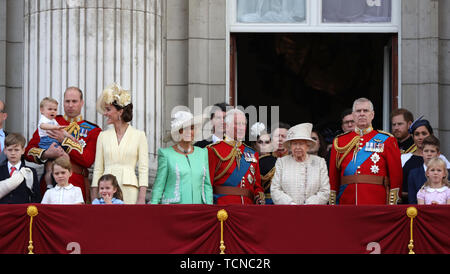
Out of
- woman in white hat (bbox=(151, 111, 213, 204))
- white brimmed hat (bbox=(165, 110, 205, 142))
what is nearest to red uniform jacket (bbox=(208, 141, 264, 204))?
woman in white hat (bbox=(151, 111, 213, 204))

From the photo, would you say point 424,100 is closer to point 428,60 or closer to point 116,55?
point 428,60

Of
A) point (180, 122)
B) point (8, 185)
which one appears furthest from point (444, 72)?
point (8, 185)

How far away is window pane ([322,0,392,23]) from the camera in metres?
14.3

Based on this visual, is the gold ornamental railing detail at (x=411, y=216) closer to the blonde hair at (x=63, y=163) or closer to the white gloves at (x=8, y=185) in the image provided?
the blonde hair at (x=63, y=163)

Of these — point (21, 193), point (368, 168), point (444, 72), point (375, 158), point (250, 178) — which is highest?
point (444, 72)

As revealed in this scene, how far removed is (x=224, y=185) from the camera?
36.9 feet

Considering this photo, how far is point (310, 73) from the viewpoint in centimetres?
1936

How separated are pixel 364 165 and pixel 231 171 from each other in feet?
4.36

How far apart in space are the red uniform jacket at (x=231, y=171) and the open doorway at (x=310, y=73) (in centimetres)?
660

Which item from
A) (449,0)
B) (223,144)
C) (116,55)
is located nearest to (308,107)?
(449,0)

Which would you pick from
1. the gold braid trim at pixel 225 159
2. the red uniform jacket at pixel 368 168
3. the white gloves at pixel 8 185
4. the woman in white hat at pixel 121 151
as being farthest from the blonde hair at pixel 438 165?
the white gloves at pixel 8 185

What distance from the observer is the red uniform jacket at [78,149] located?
11312mm

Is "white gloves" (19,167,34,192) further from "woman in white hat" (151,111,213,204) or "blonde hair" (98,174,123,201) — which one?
"woman in white hat" (151,111,213,204)

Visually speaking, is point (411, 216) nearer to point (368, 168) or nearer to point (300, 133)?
point (368, 168)
